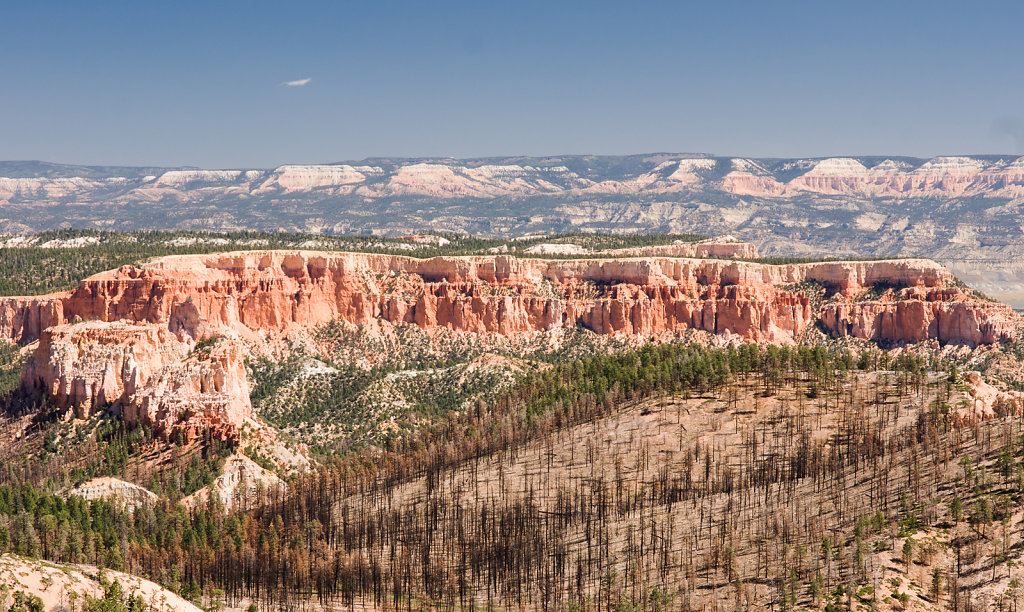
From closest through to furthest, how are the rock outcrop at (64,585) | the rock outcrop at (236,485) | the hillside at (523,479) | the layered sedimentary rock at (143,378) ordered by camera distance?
the rock outcrop at (64,585) < the hillside at (523,479) < the rock outcrop at (236,485) < the layered sedimentary rock at (143,378)

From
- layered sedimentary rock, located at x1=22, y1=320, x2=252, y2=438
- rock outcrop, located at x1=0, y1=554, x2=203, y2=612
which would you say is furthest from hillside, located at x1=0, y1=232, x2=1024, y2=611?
rock outcrop, located at x1=0, y1=554, x2=203, y2=612

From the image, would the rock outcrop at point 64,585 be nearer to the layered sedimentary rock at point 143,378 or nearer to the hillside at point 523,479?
the hillside at point 523,479

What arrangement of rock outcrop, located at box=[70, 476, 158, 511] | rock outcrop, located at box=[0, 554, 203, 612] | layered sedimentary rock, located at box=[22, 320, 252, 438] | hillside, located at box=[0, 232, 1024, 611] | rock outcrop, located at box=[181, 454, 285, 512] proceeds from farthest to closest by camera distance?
layered sedimentary rock, located at box=[22, 320, 252, 438], rock outcrop, located at box=[181, 454, 285, 512], rock outcrop, located at box=[70, 476, 158, 511], hillside, located at box=[0, 232, 1024, 611], rock outcrop, located at box=[0, 554, 203, 612]

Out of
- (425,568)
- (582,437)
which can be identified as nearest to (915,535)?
(425,568)

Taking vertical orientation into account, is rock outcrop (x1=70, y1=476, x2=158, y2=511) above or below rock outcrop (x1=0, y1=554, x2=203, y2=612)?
below

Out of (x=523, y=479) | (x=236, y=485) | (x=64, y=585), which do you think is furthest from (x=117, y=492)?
(x=64, y=585)

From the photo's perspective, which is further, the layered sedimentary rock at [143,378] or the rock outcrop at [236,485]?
the layered sedimentary rock at [143,378]

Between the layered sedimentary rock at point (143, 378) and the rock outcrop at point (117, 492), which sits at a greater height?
the layered sedimentary rock at point (143, 378)

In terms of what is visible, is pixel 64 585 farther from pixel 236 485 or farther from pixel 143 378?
pixel 143 378

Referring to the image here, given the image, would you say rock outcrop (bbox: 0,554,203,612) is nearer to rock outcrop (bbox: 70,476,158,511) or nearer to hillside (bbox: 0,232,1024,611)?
hillside (bbox: 0,232,1024,611)

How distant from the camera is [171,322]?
18325cm

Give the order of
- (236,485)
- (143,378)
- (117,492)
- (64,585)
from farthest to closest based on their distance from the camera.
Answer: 1. (143,378)
2. (236,485)
3. (117,492)
4. (64,585)

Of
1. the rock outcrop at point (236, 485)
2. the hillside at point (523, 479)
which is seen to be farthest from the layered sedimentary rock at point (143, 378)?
the rock outcrop at point (236, 485)

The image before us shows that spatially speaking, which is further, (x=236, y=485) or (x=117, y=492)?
(x=236, y=485)
